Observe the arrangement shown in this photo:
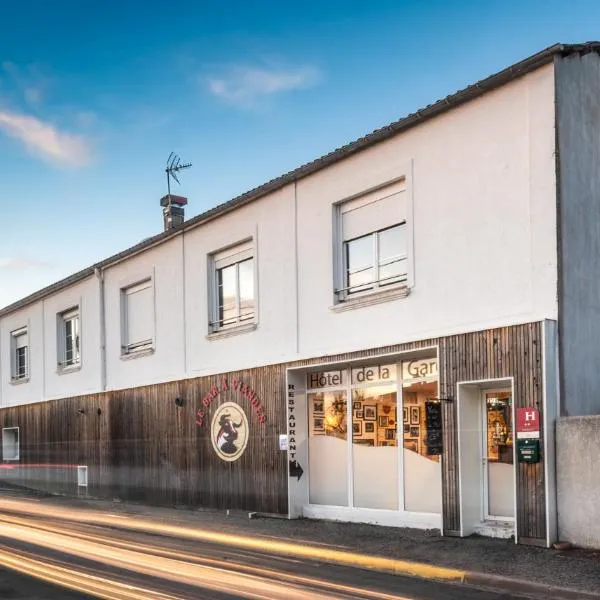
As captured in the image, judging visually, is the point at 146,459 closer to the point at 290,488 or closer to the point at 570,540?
the point at 290,488

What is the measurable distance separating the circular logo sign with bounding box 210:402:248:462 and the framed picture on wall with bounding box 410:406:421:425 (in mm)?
4039

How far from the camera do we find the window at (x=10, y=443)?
2588 centimetres

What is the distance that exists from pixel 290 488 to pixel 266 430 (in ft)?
4.03

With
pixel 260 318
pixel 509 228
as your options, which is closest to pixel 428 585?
pixel 509 228

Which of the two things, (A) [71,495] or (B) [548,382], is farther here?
(A) [71,495]

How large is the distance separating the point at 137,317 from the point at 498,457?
10927 mm

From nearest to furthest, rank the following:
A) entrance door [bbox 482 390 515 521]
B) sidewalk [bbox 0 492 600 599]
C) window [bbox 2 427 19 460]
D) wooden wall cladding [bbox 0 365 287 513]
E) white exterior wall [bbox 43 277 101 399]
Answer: sidewalk [bbox 0 492 600 599]
entrance door [bbox 482 390 515 521]
wooden wall cladding [bbox 0 365 287 513]
white exterior wall [bbox 43 277 101 399]
window [bbox 2 427 19 460]

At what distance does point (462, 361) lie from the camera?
11578 millimetres

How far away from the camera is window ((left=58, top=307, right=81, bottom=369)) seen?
22703 millimetres

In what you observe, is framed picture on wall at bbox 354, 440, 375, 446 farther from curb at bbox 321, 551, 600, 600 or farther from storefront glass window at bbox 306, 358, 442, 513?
curb at bbox 321, 551, 600, 600

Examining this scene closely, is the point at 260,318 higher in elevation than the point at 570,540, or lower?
higher

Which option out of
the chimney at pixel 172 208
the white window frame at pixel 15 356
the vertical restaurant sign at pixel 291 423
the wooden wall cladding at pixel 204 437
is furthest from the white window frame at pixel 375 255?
the white window frame at pixel 15 356

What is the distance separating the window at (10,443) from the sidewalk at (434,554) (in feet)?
42.4

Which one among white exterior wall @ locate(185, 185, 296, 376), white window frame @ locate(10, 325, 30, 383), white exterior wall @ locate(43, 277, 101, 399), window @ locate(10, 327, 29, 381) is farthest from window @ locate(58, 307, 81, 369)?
white exterior wall @ locate(185, 185, 296, 376)
